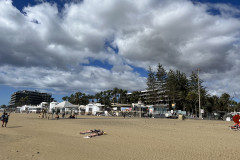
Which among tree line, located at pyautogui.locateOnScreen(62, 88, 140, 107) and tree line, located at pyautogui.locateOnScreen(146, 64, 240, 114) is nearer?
tree line, located at pyautogui.locateOnScreen(146, 64, 240, 114)

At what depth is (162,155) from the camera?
22.3 feet

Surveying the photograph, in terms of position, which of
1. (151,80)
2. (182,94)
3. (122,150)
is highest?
(151,80)

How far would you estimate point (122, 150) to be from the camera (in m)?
7.54

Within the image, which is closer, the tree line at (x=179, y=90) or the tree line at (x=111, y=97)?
the tree line at (x=179, y=90)

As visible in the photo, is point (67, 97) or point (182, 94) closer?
point (182, 94)

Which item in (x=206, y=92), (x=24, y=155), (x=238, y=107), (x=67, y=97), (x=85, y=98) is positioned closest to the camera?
(x=24, y=155)

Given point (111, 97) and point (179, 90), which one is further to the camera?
point (111, 97)

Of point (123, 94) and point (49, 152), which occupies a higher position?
point (123, 94)

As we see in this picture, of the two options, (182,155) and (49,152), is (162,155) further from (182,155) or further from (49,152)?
(49,152)

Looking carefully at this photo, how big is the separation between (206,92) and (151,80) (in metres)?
20.5

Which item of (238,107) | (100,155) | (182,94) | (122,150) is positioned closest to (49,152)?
(100,155)

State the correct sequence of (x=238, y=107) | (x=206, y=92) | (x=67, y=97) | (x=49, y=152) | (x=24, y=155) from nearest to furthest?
(x=24, y=155) < (x=49, y=152) < (x=206, y=92) < (x=238, y=107) < (x=67, y=97)

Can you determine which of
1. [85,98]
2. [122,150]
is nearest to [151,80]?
[85,98]

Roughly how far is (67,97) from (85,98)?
28270 mm
